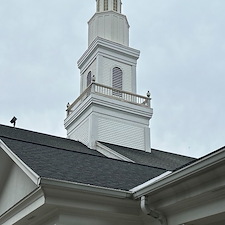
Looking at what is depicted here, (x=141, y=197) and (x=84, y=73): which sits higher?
(x=84, y=73)

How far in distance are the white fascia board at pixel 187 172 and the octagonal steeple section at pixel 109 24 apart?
16.5 m

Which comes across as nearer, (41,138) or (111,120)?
(41,138)

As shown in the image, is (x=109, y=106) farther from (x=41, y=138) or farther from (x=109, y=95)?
(x=41, y=138)

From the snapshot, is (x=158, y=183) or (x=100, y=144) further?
(x=100, y=144)

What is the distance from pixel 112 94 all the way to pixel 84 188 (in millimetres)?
13974

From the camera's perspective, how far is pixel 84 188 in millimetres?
7027

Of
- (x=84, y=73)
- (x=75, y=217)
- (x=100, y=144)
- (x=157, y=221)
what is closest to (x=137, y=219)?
(x=157, y=221)

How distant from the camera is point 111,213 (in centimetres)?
751

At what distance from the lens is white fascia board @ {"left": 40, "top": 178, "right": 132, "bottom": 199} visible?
6.86 meters

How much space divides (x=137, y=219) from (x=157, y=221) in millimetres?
465

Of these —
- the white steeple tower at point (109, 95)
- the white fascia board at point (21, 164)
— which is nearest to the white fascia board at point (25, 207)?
the white fascia board at point (21, 164)

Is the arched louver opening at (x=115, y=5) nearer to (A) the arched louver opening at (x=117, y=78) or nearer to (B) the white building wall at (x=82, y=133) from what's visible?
(A) the arched louver opening at (x=117, y=78)

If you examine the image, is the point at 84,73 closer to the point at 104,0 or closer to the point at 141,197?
the point at 104,0

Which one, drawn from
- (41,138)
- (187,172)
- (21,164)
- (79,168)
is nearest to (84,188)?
(187,172)
